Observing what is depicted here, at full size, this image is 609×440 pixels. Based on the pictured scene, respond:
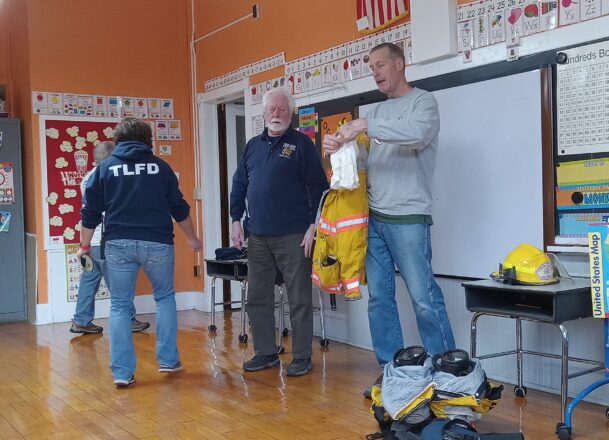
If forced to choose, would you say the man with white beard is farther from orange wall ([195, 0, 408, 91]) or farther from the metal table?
orange wall ([195, 0, 408, 91])

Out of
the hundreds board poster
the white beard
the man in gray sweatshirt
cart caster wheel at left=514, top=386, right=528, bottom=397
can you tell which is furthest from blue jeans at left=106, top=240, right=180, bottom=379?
the hundreds board poster

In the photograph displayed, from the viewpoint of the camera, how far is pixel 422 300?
3.25 meters

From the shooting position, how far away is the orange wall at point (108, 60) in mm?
6129

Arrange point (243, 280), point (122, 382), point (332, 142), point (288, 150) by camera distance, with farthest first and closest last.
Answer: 1. point (243, 280)
2. point (288, 150)
3. point (122, 382)
4. point (332, 142)

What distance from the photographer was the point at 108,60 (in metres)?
6.43

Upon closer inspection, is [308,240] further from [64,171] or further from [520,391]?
[64,171]

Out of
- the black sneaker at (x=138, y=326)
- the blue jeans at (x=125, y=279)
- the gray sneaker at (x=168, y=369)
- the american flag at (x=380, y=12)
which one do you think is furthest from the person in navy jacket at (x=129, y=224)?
the black sneaker at (x=138, y=326)

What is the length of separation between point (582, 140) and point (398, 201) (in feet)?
2.80

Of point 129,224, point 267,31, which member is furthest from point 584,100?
point 267,31

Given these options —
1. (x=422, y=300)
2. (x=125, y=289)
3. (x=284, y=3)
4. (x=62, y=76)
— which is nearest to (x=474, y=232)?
(x=422, y=300)

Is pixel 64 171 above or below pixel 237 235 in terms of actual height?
above

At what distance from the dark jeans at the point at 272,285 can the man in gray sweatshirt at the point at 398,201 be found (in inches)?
21.5

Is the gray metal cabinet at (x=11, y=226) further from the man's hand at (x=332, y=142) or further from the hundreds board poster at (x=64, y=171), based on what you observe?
the man's hand at (x=332, y=142)

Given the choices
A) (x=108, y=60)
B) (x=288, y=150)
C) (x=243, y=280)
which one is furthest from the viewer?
(x=108, y=60)
